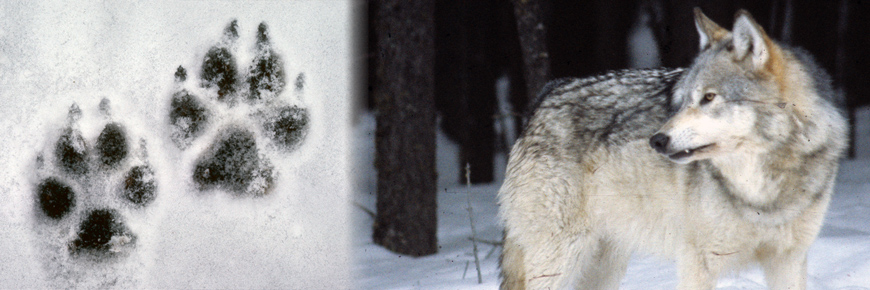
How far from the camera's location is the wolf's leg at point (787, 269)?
260 centimetres

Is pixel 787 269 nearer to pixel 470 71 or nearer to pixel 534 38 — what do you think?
pixel 534 38

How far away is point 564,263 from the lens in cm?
300

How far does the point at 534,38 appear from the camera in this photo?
4.75m

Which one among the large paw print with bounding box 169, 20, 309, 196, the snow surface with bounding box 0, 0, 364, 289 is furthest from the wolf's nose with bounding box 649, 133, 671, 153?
the large paw print with bounding box 169, 20, 309, 196

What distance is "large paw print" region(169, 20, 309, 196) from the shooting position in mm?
3602

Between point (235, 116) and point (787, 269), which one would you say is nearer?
point (787, 269)

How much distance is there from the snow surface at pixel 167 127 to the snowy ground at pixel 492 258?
2.67 ft

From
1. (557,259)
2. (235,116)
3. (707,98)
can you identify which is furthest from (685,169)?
(235,116)

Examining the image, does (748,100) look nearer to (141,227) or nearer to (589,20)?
(141,227)

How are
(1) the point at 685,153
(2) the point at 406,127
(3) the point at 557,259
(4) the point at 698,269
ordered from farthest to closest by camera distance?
(2) the point at 406,127
(3) the point at 557,259
(4) the point at 698,269
(1) the point at 685,153

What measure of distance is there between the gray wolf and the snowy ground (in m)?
0.48

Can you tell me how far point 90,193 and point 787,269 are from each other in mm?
3113

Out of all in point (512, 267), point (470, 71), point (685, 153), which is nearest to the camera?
point (685, 153)

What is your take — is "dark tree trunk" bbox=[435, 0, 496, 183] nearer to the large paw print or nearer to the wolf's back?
the large paw print
